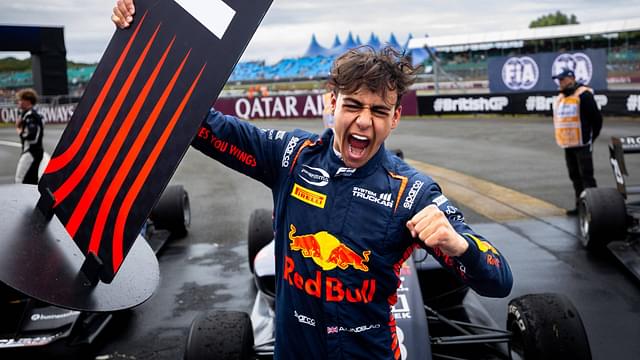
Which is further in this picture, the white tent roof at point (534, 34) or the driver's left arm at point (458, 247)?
the white tent roof at point (534, 34)

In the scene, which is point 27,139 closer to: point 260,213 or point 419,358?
point 260,213

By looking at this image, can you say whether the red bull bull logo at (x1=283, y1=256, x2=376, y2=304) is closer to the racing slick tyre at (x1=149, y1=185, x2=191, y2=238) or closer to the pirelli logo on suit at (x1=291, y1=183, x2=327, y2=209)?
the pirelli logo on suit at (x1=291, y1=183, x2=327, y2=209)

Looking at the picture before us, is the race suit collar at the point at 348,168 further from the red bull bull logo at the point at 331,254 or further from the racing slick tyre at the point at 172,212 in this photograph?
the racing slick tyre at the point at 172,212

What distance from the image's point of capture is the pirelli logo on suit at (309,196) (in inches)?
79.2

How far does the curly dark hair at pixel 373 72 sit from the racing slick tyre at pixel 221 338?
6.00ft

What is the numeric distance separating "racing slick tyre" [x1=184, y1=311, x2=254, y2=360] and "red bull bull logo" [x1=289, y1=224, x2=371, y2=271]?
1558mm

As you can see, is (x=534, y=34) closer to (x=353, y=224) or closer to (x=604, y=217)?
(x=604, y=217)

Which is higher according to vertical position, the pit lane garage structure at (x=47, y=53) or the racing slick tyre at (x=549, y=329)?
the pit lane garage structure at (x=47, y=53)

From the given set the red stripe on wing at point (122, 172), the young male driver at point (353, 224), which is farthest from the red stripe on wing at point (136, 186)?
the young male driver at point (353, 224)

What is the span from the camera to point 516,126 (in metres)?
18.8

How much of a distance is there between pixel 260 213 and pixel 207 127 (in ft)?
12.7

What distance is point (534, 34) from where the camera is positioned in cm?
2916

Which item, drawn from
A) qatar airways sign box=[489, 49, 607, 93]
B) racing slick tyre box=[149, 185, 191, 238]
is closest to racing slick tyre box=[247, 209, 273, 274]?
racing slick tyre box=[149, 185, 191, 238]

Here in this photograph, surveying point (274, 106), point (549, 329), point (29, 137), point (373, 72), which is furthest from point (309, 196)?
point (274, 106)
